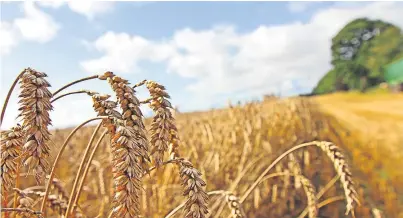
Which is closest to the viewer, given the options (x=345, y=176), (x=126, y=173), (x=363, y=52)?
(x=126, y=173)

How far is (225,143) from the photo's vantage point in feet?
14.9

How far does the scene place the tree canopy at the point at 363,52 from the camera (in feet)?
136

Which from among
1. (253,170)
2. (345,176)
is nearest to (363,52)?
(253,170)

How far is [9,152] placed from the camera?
97 cm

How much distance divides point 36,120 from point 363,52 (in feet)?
150

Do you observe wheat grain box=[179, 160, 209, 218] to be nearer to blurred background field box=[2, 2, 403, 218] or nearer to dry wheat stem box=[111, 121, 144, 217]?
dry wheat stem box=[111, 121, 144, 217]

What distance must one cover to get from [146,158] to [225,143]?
3708mm

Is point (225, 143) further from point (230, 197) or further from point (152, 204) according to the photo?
point (230, 197)

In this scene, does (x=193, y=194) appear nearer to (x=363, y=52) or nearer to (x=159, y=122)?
(x=159, y=122)

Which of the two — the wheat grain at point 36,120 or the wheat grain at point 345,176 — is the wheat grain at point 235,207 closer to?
the wheat grain at point 345,176

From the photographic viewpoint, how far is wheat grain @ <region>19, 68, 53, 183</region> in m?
0.84

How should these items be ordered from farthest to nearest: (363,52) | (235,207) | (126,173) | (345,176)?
(363,52), (345,176), (235,207), (126,173)

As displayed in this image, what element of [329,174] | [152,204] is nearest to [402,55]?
[329,174]

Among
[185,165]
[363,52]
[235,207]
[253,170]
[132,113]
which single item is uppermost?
[363,52]
